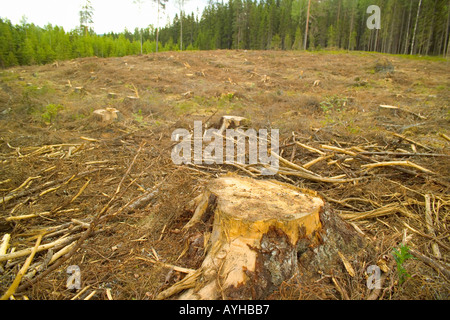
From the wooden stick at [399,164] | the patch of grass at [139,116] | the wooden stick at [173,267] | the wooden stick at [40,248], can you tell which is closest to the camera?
the wooden stick at [173,267]

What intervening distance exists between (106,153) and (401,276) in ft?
17.2

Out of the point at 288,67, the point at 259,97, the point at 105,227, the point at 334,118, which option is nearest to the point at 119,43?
the point at 288,67

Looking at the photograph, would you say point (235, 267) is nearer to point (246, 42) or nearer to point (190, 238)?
point (190, 238)

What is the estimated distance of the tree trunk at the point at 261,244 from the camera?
1772 mm

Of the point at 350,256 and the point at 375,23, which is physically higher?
the point at 375,23

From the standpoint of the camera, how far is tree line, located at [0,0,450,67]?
83.7 ft

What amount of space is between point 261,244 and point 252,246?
0.07m

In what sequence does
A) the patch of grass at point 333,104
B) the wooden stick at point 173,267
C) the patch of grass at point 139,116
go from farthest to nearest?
the patch of grass at point 333,104 < the patch of grass at point 139,116 < the wooden stick at point 173,267

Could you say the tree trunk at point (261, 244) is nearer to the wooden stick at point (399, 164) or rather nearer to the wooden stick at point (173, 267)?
the wooden stick at point (173, 267)

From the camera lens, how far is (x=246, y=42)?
153 ft

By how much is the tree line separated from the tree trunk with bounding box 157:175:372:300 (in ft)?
98.7

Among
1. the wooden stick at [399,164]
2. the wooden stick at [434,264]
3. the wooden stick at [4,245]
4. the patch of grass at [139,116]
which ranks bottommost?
the wooden stick at [4,245]

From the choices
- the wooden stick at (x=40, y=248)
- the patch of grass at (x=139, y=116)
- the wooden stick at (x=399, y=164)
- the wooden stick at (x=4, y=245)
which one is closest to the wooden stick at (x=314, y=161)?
the wooden stick at (x=399, y=164)

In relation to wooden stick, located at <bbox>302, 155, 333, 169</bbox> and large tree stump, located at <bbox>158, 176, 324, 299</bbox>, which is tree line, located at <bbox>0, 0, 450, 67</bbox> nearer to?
wooden stick, located at <bbox>302, 155, 333, 169</bbox>
